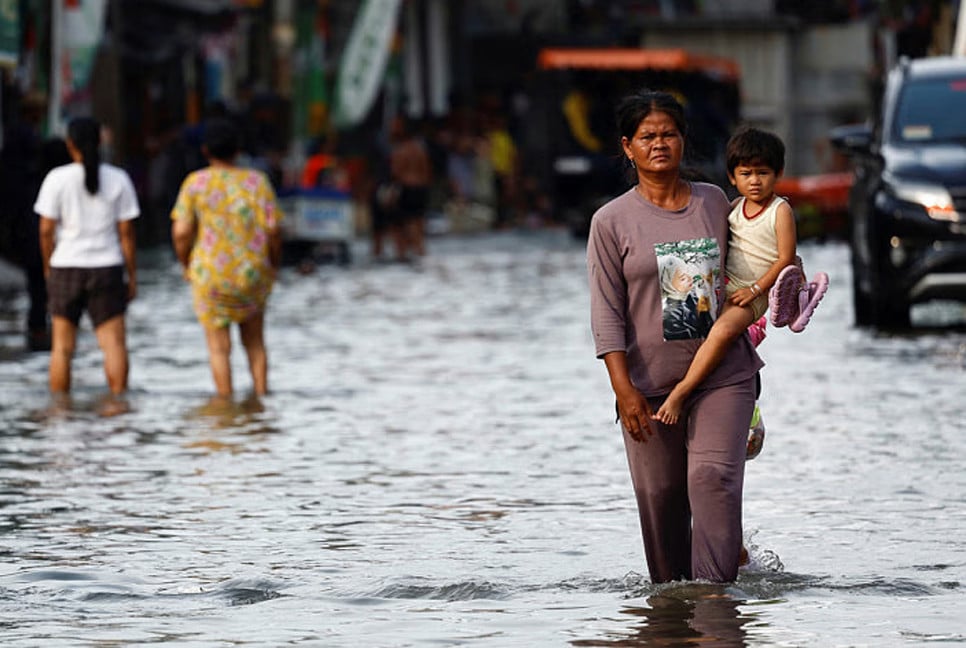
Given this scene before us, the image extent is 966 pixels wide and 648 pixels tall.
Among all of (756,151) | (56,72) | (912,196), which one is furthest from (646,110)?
(56,72)

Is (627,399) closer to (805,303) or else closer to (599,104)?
(805,303)

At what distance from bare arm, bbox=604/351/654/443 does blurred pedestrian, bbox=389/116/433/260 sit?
2831 centimetres

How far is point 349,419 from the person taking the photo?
14.7 meters

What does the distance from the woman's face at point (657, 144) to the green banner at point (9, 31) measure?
21.5 metres

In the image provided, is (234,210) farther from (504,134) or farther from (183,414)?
(504,134)

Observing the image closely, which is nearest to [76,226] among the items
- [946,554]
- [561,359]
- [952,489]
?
[561,359]

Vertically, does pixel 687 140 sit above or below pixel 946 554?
above

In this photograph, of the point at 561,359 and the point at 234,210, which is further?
the point at 561,359

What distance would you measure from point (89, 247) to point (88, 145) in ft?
Answer: 1.93

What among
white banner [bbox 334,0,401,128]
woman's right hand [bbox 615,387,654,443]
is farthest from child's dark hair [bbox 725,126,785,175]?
white banner [bbox 334,0,401,128]

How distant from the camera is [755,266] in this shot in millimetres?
8172

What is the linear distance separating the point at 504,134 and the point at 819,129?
13.6 meters

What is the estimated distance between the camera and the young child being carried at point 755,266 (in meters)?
7.95

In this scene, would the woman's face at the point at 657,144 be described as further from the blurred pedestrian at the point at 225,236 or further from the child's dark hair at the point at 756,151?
the blurred pedestrian at the point at 225,236
